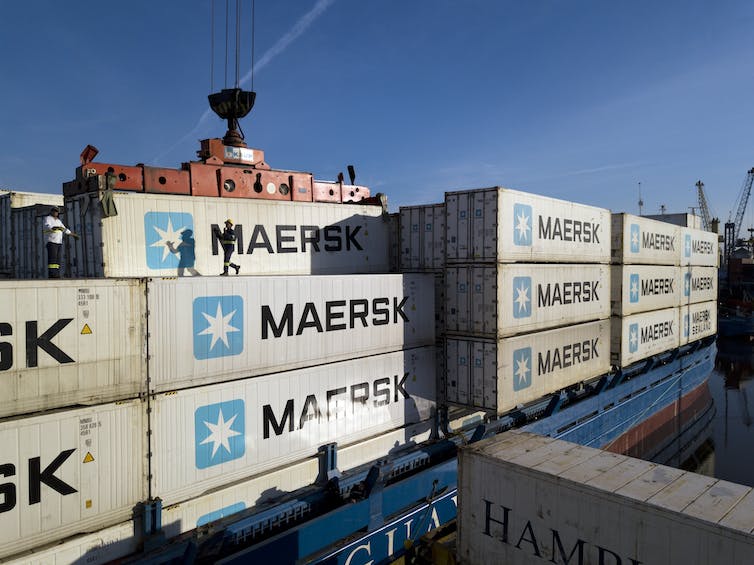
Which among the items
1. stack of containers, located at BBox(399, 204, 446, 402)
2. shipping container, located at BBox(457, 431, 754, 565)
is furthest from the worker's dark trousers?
shipping container, located at BBox(457, 431, 754, 565)

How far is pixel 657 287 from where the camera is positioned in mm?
23578

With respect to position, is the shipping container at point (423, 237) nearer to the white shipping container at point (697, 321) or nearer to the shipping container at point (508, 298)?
the shipping container at point (508, 298)

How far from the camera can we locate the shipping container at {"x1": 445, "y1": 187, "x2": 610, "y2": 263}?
45.1ft

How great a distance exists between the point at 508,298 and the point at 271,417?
759 cm

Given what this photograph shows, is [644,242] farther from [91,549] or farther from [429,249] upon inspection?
[91,549]

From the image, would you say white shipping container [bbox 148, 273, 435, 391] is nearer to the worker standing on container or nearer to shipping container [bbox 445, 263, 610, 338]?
shipping container [bbox 445, 263, 610, 338]

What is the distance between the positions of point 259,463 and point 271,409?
117cm

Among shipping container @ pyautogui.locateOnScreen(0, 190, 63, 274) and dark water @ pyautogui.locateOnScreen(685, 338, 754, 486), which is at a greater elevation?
shipping container @ pyautogui.locateOnScreen(0, 190, 63, 274)

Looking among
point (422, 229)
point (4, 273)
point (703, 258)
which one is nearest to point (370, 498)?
point (422, 229)

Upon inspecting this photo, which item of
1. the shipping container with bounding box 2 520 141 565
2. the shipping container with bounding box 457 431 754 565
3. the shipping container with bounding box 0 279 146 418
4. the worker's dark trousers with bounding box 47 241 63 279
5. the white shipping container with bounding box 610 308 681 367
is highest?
the worker's dark trousers with bounding box 47 241 63 279

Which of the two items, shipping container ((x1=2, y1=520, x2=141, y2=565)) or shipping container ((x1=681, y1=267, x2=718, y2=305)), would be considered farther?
shipping container ((x1=681, y1=267, x2=718, y2=305))

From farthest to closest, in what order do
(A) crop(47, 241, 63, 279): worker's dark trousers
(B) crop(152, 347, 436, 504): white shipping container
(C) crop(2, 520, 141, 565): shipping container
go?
(A) crop(47, 241, 63, 279): worker's dark trousers, (B) crop(152, 347, 436, 504): white shipping container, (C) crop(2, 520, 141, 565): shipping container

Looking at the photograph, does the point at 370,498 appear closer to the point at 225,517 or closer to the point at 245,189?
the point at 225,517

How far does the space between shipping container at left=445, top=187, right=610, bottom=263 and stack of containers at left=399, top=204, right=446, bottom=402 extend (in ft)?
2.00
